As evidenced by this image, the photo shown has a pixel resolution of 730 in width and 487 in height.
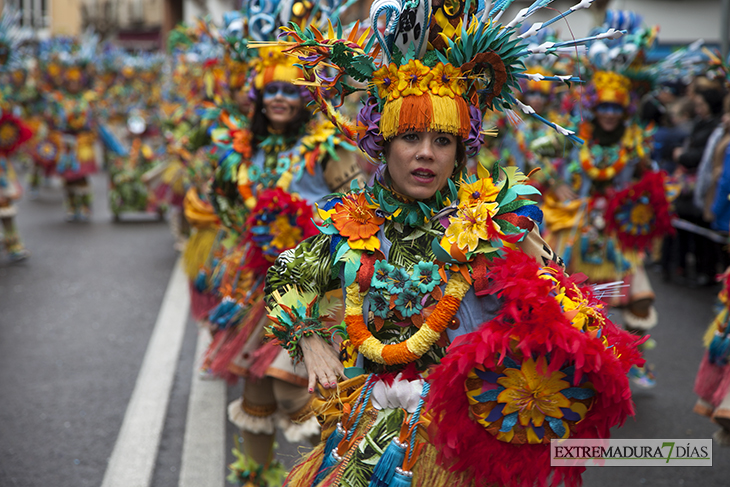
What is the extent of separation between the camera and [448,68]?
2.45 meters

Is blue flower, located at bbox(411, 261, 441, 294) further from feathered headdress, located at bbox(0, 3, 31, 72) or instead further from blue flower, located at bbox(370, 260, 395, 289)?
feathered headdress, located at bbox(0, 3, 31, 72)

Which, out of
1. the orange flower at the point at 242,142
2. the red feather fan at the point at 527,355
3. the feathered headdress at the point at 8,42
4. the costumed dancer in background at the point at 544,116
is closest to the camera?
the red feather fan at the point at 527,355

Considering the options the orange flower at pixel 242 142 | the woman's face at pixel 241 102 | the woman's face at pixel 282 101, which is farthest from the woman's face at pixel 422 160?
the woman's face at pixel 241 102

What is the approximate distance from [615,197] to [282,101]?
2933 mm

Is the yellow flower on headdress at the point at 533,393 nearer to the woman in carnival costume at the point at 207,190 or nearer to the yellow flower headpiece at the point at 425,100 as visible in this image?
the yellow flower headpiece at the point at 425,100

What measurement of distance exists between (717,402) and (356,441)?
2.33 m

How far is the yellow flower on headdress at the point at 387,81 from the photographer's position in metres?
2.48

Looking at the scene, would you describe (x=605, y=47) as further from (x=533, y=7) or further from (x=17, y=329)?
(x=17, y=329)

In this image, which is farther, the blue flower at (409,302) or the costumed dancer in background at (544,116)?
the costumed dancer in background at (544,116)

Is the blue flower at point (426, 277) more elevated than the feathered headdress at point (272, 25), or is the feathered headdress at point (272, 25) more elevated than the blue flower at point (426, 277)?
the feathered headdress at point (272, 25)

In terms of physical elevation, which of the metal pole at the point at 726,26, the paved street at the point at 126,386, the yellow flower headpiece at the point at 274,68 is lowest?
the paved street at the point at 126,386

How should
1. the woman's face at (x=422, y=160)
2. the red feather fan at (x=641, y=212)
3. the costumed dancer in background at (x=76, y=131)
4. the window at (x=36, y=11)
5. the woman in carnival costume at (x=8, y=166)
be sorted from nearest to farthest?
the woman's face at (x=422, y=160), the red feather fan at (x=641, y=212), the woman in carnival costume at (x=8, y=166), the costumed dancer in background at (x=76, y=131), the window at (x=36, y=11)

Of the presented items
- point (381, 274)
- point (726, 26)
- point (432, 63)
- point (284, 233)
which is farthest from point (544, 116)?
point (381, 274)

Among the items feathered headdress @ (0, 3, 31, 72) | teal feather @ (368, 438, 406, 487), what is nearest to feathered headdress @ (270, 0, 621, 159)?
teal feather @ (368, 438, 406, 487)
